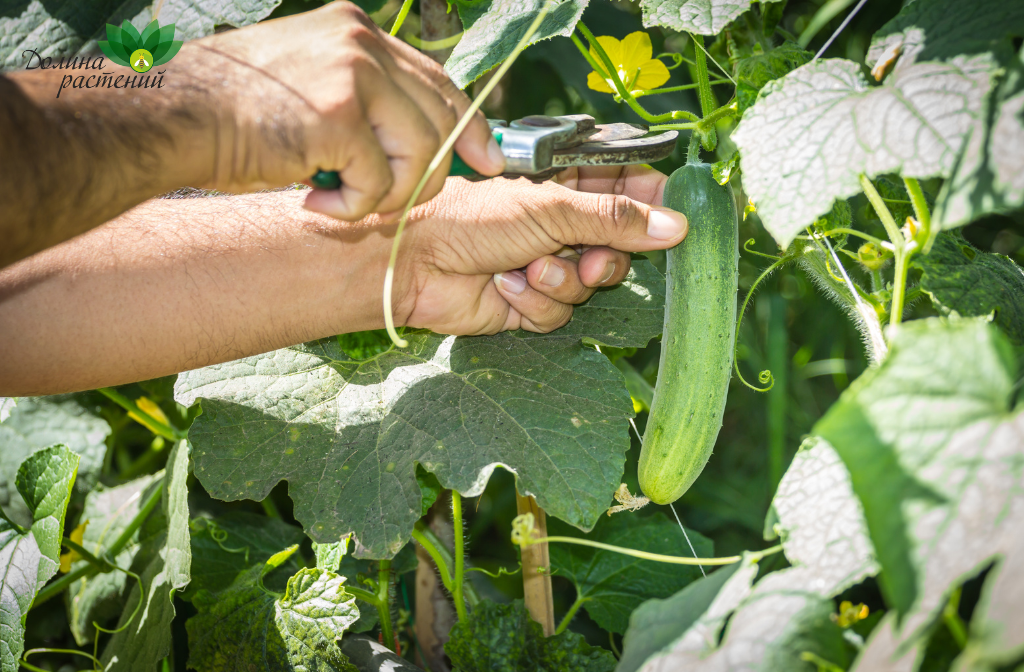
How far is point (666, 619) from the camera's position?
29.5 inches

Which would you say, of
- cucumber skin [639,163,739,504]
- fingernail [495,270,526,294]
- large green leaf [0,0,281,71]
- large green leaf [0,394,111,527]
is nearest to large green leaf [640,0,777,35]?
cucumber skin [639,163,739,504]

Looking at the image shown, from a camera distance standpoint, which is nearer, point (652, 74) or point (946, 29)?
point (946, 29)

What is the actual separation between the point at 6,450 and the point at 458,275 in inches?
46.2

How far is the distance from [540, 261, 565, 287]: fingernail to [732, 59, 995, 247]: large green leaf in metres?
0.45

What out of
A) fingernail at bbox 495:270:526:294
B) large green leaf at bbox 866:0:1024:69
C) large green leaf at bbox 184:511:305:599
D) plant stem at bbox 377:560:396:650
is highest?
large green leaf at bbox 866:0:1024:69

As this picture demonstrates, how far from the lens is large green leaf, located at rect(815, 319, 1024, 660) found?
499mm

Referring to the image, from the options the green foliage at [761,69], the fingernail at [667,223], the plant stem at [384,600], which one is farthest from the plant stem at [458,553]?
the green foliage at [761,69]

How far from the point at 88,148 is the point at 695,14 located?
2.40 feet

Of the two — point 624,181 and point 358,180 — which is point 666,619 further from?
point 624,181

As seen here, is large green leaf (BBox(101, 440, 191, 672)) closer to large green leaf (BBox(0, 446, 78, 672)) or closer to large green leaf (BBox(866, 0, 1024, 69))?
large green leaf (BBox(0, 446, 78, 672))

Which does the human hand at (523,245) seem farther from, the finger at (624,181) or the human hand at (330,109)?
the human hand at (330,109)

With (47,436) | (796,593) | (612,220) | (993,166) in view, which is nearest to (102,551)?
(47,436)

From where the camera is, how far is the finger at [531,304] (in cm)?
120

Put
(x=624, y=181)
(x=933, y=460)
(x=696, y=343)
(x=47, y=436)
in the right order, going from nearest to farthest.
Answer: (x=933, y=460), (x=696, y=343), (x=624, y=181), (x=47, y=436)
